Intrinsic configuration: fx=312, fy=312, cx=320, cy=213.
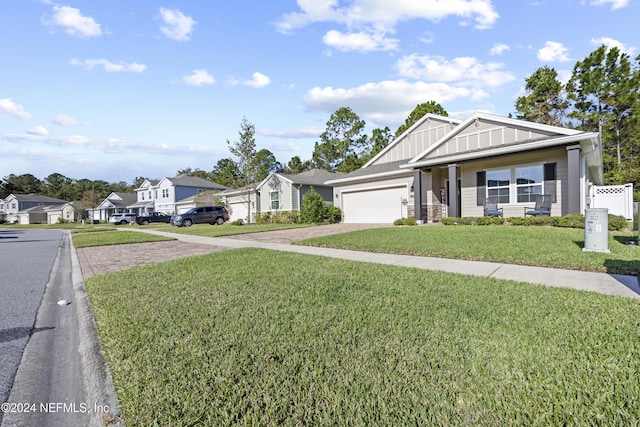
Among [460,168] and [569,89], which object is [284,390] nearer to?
[460,168]

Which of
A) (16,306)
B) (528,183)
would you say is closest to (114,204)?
(16,306)

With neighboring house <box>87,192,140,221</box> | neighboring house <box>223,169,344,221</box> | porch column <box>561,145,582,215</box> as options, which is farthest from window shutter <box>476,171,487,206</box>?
neighboring house <box>87,192,140,221</box>

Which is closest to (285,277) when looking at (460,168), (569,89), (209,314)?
(209,314)

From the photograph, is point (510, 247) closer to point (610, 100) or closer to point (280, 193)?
point (280, 193)

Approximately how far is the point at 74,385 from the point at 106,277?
4.26 m

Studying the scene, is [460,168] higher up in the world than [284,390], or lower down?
higher up

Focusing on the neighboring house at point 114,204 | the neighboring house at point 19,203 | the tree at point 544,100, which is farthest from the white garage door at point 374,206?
the neighboring house at point 19,203

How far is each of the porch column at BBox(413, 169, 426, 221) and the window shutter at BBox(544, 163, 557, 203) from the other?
5.20m

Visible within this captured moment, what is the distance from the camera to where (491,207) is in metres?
14.2

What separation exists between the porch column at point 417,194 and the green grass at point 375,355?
11.5m

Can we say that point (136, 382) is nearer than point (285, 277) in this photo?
Yes

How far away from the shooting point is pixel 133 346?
2.88 metres

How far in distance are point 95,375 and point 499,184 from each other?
15.7 metres

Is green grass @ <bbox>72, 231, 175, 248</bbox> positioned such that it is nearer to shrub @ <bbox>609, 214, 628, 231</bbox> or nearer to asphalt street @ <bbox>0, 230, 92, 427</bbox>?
asphalt street @ <bbox>0, 230, 92, 427</bbox>
